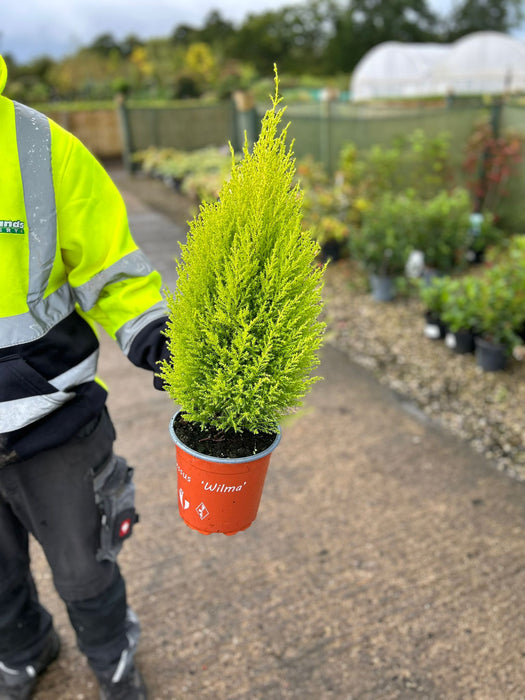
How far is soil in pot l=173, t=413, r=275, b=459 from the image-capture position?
55.2 inches

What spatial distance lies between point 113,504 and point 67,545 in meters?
0.19

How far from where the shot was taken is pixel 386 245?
6027 mm

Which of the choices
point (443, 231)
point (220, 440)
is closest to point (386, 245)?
point (443, 231)

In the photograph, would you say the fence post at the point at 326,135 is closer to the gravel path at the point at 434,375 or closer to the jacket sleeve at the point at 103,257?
the gravel path at the point at 434,375

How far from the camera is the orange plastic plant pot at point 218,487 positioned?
53.4 inches

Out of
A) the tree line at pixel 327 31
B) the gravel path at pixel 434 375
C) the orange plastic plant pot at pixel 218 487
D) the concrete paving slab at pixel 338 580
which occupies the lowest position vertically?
the gravel path at pixel 434 375

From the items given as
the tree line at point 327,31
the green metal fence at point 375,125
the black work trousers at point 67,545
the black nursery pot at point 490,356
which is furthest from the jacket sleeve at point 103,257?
the tree line at point 327,31

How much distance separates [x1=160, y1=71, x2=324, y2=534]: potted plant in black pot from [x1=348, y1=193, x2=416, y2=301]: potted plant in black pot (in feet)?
15.8

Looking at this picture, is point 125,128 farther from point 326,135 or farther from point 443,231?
point 443,231

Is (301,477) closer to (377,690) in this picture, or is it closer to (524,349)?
(377,690)

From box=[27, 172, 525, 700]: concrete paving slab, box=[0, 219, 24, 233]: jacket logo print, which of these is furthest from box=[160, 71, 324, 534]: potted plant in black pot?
box=[27, 172, 525, 700]: concrete paving slab

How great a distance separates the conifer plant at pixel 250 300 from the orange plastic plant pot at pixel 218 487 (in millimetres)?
90

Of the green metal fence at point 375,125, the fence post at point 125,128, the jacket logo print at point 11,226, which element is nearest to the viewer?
the jacket logo print at point 11,226

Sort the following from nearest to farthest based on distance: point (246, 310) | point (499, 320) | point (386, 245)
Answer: point (246, 310) < point (499, 320) < point (386, 245)
